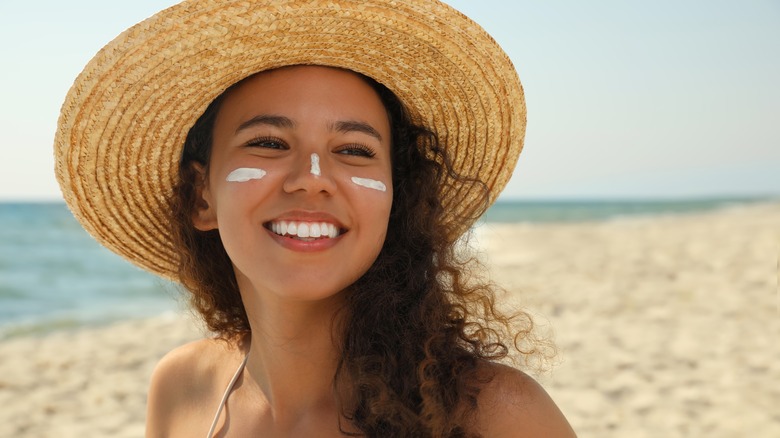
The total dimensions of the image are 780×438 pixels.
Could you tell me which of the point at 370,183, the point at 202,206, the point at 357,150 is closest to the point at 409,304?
the point at 370,183

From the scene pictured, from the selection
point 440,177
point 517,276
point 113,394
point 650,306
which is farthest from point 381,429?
point 517,276

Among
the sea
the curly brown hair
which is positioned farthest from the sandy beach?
the curly brown hair

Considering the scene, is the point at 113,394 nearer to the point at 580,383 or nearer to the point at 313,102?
the point at 580,383

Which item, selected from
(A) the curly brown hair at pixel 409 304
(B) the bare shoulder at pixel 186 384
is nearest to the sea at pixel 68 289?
(B) the bare shoulder at pixel 186 384

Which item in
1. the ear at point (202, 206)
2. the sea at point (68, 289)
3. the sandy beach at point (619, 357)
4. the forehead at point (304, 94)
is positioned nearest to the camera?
the forehead at point (304, 94)

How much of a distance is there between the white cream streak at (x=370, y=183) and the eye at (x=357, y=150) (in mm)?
92

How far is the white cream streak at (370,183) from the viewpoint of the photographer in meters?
2.11

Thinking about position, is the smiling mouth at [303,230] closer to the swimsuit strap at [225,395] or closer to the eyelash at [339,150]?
the eyelash at [339,150]

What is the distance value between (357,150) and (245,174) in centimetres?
35

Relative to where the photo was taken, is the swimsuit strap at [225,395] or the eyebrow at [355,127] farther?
the swimsuit strap at [225,395]

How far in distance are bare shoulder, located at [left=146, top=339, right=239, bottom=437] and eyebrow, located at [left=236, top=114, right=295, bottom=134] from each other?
106cm

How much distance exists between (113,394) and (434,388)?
4.29 m

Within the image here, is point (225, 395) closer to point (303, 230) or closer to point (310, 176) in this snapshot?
point (303, 230)

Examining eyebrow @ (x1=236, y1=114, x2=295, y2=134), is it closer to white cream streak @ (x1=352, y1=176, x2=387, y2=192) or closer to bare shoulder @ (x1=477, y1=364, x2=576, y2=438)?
white cream streak @ (x1=352, y1=176, x2=387, y2=192)
